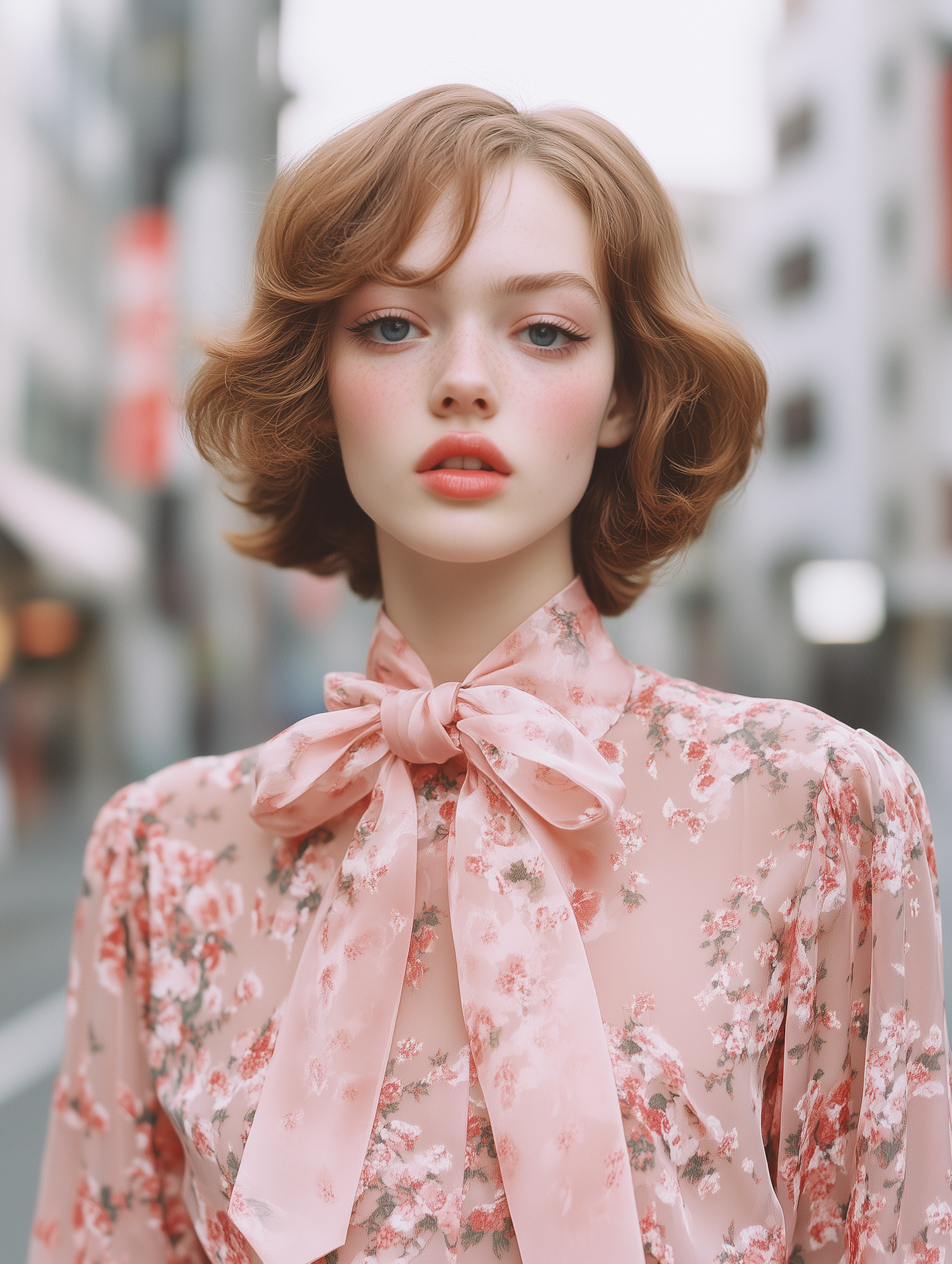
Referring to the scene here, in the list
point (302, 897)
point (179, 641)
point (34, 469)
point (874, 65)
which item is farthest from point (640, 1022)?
point (874, 65)

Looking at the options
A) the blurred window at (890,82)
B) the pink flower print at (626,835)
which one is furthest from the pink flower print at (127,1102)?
the blurred window at (890,82)

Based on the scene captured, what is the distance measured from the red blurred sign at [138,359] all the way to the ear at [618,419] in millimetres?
10543

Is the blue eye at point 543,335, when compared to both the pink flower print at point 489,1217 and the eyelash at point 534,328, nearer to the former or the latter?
the eyelash at point 534,328

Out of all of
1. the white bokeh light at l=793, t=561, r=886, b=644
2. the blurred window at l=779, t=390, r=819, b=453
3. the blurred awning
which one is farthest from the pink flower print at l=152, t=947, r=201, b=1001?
the blurred window at l=779, t=390, r=819, b=453

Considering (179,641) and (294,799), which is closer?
(294,799)

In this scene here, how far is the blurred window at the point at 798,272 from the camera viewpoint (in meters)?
14.2

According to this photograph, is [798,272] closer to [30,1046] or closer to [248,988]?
[30,1046]

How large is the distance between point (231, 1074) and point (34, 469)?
10596mm

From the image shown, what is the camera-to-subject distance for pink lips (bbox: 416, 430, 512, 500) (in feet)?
3.60

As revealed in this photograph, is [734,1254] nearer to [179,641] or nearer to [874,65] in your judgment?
[179,641]

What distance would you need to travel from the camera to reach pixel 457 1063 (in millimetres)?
1075

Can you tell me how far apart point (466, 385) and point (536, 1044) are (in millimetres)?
642

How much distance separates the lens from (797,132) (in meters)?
14.0

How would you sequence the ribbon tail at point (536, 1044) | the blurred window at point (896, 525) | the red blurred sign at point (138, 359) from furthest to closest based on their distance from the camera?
the blurred window at point (896, 525) → the red blurred sign at point (138, 359) → the ribbon tail at point (536, 1044)
